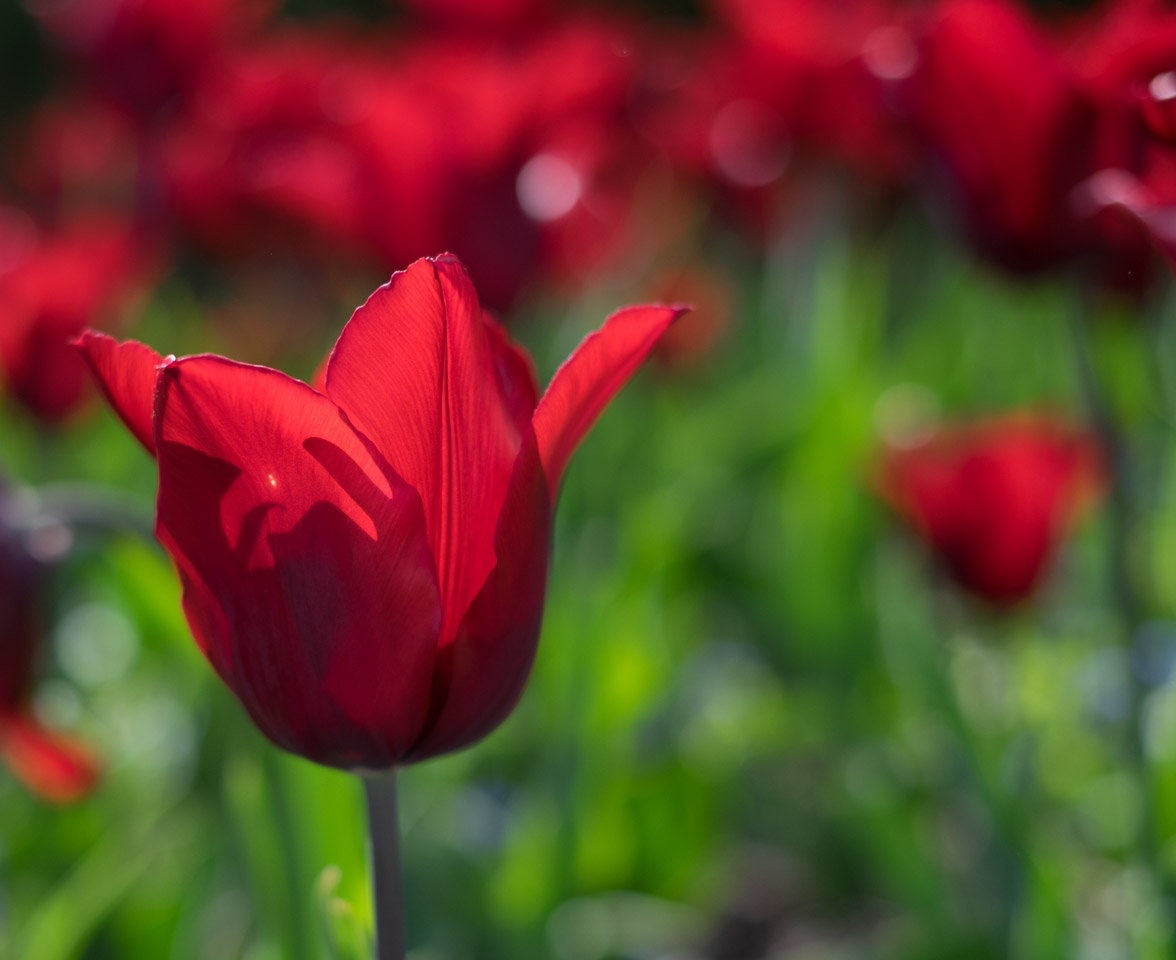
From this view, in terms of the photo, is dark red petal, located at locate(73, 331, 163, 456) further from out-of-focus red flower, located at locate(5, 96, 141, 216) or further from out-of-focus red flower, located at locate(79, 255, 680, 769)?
out-of-focus red flower, located at locate(5, 96, 141, 216)

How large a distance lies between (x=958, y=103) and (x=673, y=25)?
3468 mm

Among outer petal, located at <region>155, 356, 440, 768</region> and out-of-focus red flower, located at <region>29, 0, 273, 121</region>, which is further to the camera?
out-of-focus red flower, located at <region>29, 0, 273, 121</region>

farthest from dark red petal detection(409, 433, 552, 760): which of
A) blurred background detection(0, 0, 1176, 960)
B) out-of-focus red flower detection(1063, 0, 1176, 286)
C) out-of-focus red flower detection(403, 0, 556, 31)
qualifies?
out-of-focus red flower detection(403, 0, 556, 31)

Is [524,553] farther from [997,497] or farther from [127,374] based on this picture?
[997,497]

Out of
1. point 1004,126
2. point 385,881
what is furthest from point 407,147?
point 385,881

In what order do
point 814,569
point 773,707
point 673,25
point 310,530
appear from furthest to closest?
point 673,25, point 814,569, point 773,707, point 310,530

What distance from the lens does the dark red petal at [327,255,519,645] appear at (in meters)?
0.39

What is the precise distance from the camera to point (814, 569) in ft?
4.20

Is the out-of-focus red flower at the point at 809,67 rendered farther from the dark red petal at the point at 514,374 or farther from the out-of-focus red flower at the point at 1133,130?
the dark red petal at the point at 514,374

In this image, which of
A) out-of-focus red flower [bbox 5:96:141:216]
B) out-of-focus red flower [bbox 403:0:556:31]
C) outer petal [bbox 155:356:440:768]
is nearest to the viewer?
outer petal [bbox 155:356:440:768]

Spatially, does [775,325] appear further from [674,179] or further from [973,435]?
[973,435]

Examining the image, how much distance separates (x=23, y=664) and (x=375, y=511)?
32 centimetres

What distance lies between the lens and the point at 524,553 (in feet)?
1.35

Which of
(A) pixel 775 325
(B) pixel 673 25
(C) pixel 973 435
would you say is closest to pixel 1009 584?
(C) pixel 973 435
